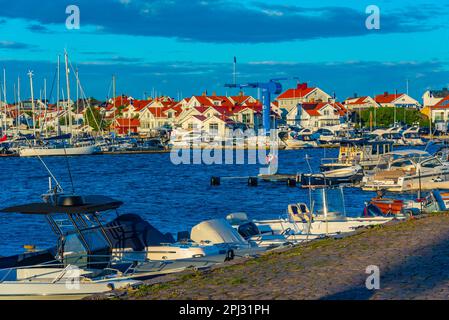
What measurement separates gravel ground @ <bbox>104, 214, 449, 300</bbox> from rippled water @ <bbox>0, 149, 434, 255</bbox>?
44.4ft

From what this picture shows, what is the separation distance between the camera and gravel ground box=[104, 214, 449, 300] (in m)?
10.5

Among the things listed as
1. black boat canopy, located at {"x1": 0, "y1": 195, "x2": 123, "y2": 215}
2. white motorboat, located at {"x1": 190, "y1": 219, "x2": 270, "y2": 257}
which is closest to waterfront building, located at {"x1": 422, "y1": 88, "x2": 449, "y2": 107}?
white motorboat, located at {"x1": 190, "y1": 219, "x2": 270, "y2": 257}

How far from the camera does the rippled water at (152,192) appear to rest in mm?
33469

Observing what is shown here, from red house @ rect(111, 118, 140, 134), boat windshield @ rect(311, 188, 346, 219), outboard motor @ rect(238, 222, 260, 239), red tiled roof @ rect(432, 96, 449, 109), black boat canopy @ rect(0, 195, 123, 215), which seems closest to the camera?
black boat canopy @ rect(0, 195, 123, 215)

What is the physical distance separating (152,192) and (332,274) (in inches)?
1628

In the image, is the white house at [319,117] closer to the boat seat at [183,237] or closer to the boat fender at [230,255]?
the boat seat at [183,237]

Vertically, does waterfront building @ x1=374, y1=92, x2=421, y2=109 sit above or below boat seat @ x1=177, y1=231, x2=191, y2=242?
above

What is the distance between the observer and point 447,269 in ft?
38.1

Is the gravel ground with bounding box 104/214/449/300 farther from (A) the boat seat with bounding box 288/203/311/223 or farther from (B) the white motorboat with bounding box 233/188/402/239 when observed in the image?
(A) the boat seat with bounding box 288/203/311/223

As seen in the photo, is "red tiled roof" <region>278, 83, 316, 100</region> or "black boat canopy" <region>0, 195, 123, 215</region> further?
"red tiled roof" <region>278, 83, 316, 100</region>

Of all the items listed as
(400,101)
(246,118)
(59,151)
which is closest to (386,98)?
(400,101)

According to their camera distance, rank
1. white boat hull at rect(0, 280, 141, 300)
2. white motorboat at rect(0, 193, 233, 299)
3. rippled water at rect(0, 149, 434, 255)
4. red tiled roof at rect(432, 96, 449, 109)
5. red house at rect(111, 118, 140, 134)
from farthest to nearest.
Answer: red tiled roof at rect(432, 96, 449, 109) < red house at rect(111, 118, 140, 134) < rippled water at rect(0, 149, 434, 255) < white motorboat at rect(0, 193, 233, 299) < white boat hull at rect(0, 280, 141, 300)

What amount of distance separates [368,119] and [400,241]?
122521 mm

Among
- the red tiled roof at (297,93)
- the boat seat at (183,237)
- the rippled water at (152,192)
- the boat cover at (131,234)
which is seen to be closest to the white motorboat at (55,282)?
the boat cover at (131,234)
